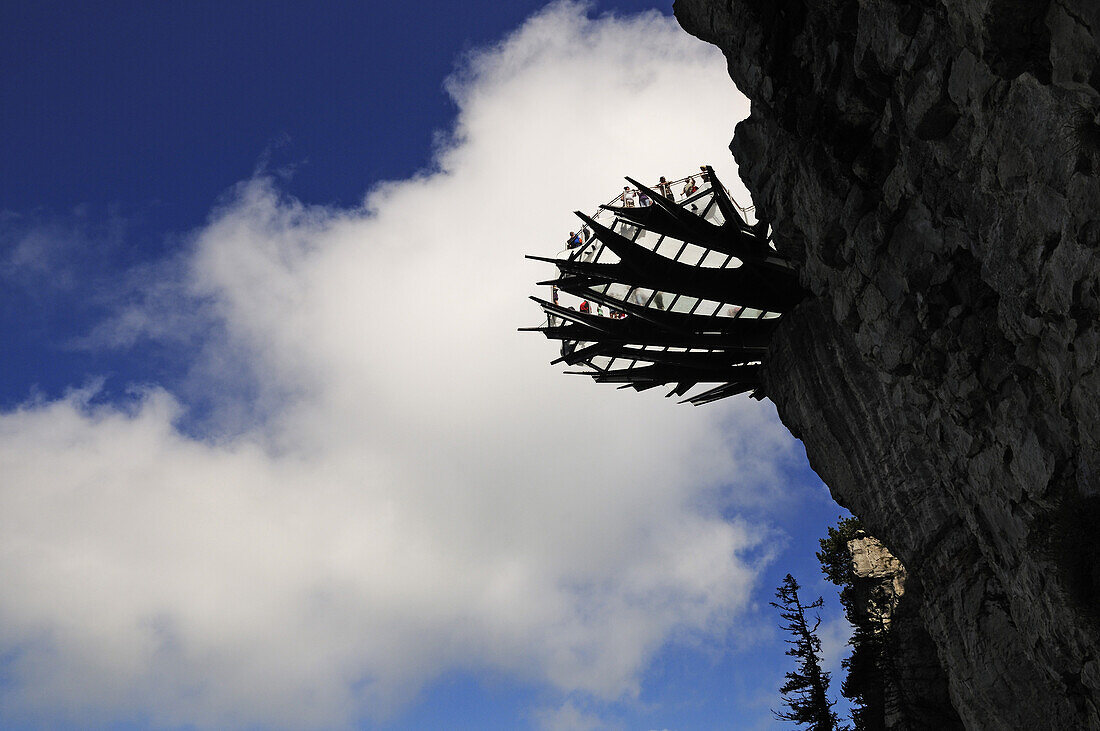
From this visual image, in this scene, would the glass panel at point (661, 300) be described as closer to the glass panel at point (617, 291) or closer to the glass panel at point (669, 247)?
the glass panel at point (617, 291)

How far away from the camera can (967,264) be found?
11.8 metres

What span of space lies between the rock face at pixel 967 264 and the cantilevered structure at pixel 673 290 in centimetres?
318

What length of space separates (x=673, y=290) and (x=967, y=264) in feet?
29.8

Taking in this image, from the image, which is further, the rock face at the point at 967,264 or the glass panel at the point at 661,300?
the glass panel at the point at 661,300

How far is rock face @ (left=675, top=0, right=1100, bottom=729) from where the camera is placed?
8812 millimetres

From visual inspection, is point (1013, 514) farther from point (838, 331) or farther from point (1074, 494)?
point (838, 331)

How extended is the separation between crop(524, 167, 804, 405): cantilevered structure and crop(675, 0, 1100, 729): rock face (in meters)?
3.18

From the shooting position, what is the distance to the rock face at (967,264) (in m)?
8.81

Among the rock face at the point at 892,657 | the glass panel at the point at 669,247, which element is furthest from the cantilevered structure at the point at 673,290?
the rock face at the point at 892,657

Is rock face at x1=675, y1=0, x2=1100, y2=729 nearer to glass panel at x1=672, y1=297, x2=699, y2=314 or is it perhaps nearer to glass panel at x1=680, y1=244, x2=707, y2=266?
glass panel at x1=680, y1=244, x2=707, y2=266

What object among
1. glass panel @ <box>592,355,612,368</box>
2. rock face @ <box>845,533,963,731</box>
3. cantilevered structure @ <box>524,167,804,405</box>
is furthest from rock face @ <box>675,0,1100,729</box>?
rock face @ <box>845,533,963,731</box>

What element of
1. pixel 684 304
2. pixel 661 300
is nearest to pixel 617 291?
pixel 661 300

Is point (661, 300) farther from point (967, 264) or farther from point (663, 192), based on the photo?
point (967, 264)

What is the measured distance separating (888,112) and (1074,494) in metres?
5.86
